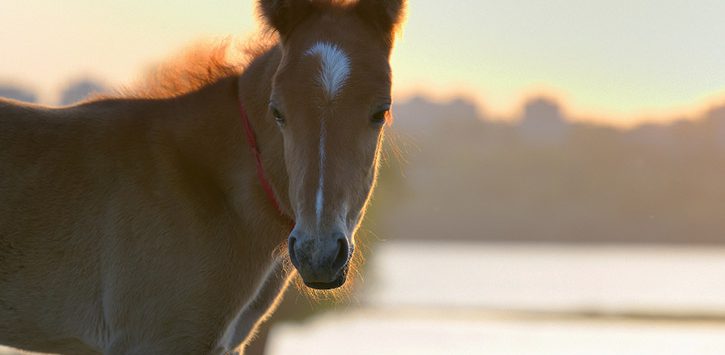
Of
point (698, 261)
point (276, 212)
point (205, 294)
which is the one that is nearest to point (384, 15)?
point (276, 212)

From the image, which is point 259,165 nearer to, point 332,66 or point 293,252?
point 332,66

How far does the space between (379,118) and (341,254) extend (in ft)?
2.36

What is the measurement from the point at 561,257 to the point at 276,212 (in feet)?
247

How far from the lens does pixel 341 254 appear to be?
440 cm

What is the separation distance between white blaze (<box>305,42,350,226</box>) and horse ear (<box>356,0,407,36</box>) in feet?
1.36

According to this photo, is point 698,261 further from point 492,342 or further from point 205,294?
point 205,294

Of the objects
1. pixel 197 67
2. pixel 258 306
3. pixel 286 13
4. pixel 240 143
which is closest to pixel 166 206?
pixel 240 143

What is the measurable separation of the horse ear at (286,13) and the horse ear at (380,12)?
274 mm

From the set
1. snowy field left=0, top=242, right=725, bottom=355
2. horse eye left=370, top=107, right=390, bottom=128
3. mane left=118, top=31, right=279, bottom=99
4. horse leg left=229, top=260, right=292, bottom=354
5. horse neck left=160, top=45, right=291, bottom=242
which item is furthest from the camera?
snowy field left=0, top=242, right=725, bottom=355

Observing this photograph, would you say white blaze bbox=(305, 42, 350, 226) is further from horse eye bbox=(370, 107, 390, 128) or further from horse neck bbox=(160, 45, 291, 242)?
horse neck bbox=(160, 45, 291, 242)

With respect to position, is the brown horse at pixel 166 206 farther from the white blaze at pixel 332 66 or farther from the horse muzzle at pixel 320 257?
the horse muzzle at pixel 320 257

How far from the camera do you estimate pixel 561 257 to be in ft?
258

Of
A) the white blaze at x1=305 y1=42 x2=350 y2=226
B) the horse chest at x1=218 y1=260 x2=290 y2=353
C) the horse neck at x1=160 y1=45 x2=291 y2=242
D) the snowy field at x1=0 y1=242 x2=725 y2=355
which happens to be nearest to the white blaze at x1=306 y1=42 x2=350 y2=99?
the white blaze at x1=305 y1=42 x2=350 y2=226

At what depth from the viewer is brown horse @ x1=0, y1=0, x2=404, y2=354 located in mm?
5023
